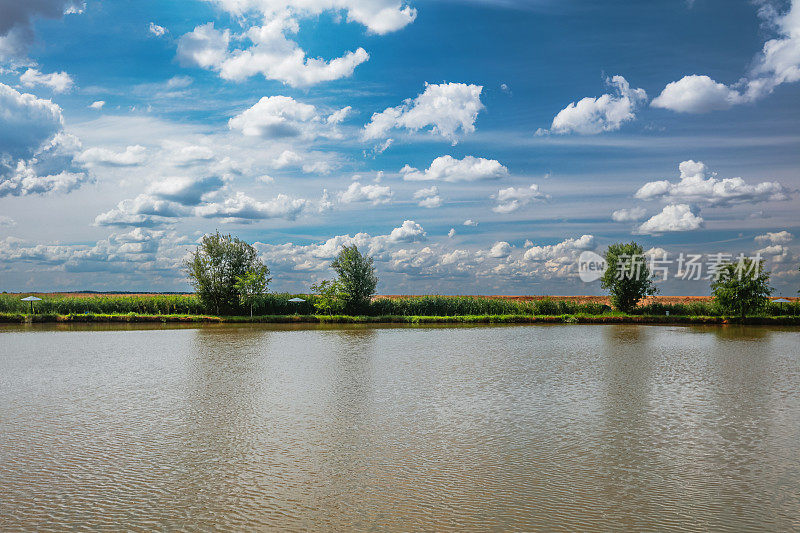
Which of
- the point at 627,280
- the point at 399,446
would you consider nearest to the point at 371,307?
the point at 627,280

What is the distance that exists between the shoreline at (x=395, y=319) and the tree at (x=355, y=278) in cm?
304

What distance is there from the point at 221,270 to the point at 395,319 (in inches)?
646

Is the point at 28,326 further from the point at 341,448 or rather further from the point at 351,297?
the point at 341,448

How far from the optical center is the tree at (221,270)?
47.1 meters

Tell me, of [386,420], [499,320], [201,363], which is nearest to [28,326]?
[201,363]

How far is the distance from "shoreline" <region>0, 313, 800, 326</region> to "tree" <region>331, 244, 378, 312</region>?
3042 millimetres

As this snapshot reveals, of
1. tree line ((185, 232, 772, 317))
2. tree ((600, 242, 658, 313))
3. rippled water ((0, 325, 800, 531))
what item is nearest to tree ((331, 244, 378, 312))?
tree line ((185, 232, 772, 317))

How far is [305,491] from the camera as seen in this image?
6.78m

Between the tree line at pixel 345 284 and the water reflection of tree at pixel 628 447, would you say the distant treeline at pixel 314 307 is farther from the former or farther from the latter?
the water reflection of tree at pixel 628 447

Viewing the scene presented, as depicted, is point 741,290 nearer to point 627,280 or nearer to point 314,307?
point 627,280

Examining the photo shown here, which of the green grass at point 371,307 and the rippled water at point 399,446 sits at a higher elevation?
the green grass at point 371,307

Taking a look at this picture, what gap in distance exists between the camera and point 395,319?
43.6m

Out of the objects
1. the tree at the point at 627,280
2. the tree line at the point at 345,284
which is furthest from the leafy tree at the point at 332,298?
the tree at the point at 627,280

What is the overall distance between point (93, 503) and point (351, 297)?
130ft
